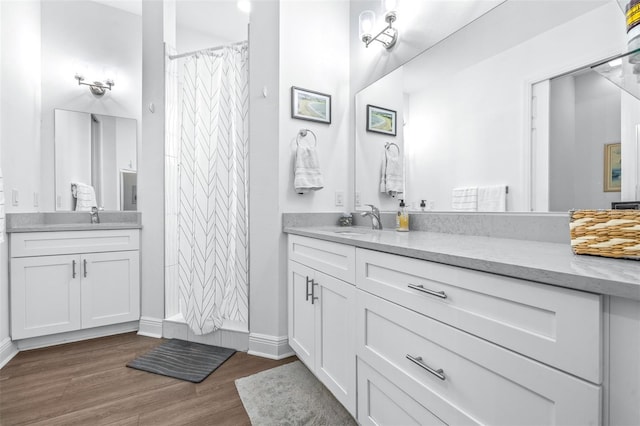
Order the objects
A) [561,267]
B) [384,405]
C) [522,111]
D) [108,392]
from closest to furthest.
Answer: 1. [561,267]
2. [384,405]
3. [522,111]
4. [108,392]

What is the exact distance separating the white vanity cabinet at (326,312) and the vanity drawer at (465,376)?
16cm

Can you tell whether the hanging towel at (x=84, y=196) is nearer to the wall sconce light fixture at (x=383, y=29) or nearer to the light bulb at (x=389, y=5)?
the wall sconce light fixture at (x=383, y=29)

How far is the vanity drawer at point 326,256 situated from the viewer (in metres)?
1.37

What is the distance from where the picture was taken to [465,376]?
0.83 m

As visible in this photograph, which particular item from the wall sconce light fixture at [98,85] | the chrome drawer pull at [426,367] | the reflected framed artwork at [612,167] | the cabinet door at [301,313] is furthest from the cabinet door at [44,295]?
the reflected framed artwork at [612,167]

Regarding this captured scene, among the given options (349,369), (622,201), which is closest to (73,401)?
(349,369)

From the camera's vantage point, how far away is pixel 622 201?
1.00m

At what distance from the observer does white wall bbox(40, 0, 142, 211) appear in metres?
2.67

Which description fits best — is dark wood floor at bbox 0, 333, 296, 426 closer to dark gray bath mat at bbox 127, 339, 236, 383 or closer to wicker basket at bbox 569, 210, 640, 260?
dark gray bath mat at bbox 127, 339, 236, 383

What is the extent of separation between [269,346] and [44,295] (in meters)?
1.76

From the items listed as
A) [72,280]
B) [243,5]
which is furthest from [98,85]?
[72,280]

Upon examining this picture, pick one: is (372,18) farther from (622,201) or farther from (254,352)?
(254,352)

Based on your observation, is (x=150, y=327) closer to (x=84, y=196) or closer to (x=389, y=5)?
(x=84, y=196)

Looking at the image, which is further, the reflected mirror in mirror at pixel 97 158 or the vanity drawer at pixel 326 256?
the reflected mirror in mirror at pixel 97 158
